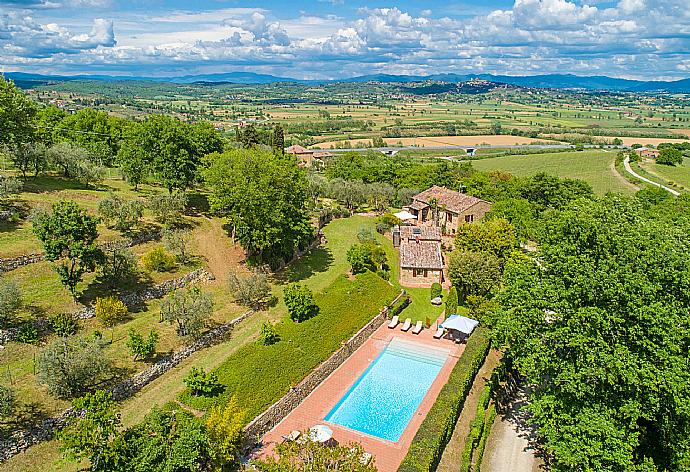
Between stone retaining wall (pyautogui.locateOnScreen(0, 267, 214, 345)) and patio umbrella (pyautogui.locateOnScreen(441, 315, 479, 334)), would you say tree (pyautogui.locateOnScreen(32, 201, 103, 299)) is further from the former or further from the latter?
patio umbrella (pyautogui.locateOnScreen(441, 315, 479, 334))

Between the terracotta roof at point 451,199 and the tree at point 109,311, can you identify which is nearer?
the tree at point 109,311

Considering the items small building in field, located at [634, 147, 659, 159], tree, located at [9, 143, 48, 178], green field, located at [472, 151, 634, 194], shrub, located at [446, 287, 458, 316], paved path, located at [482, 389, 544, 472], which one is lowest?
small building in field, located at [634, 147, 659, 159]

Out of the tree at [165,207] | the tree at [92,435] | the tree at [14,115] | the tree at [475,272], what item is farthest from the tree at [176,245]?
the tree at [475,272]

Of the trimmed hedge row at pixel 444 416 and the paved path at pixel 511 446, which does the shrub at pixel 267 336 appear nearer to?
the trimmed hedge row at pixel 444 416

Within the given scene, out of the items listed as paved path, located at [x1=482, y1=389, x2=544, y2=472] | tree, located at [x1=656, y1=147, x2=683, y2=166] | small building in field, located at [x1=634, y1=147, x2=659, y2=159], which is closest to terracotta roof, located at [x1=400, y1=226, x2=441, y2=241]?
paved path, located at [x1=482, y1=389, x2=544, y2=472]

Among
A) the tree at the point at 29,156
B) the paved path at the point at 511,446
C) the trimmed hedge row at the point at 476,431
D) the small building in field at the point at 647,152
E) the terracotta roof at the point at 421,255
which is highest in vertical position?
the tree at the point at 29,156
